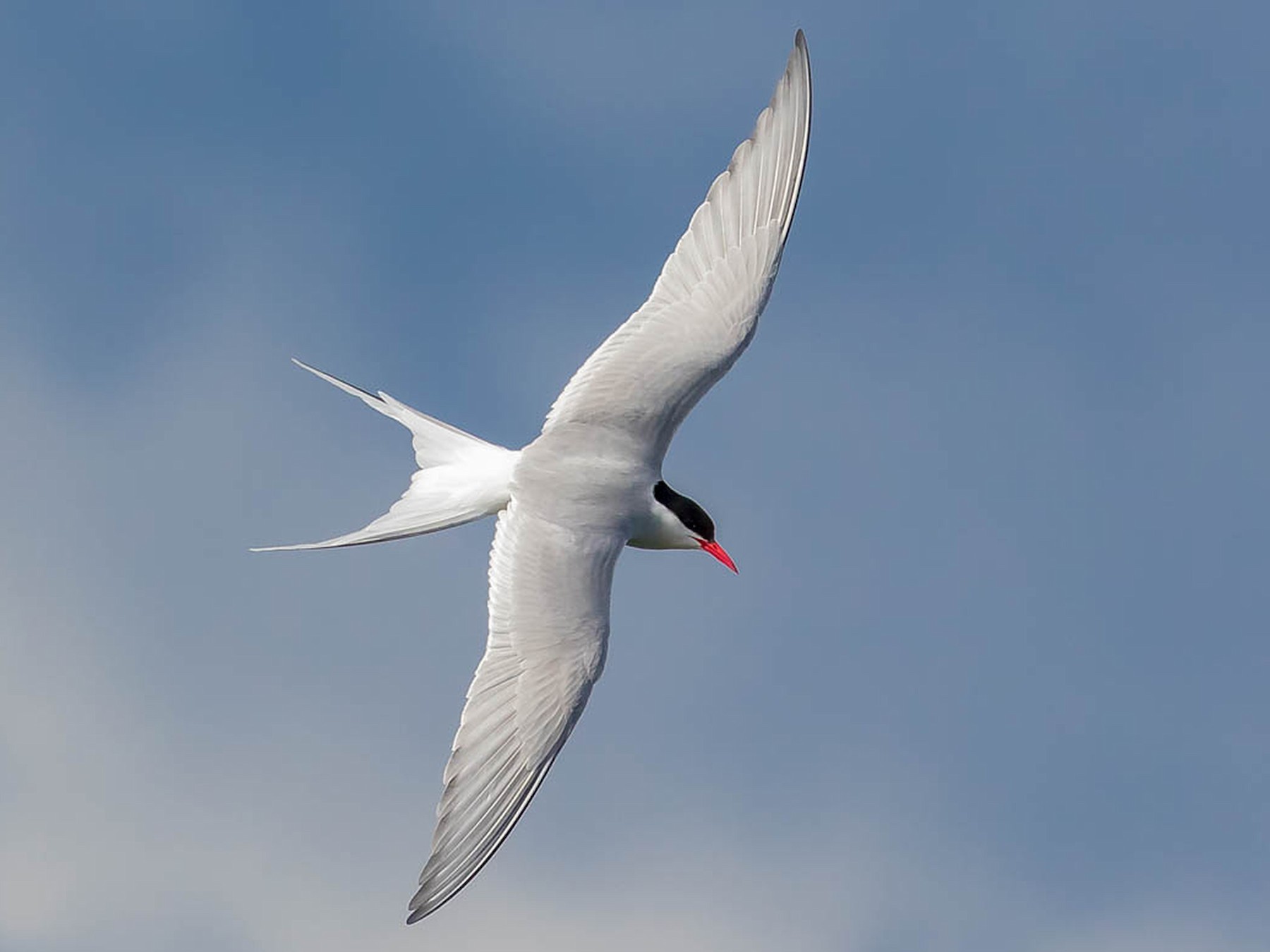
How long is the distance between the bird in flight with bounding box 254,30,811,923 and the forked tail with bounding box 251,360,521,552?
0.01m

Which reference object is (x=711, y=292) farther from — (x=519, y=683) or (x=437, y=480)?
(x=519, y=683)

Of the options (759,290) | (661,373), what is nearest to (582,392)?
(661,373)

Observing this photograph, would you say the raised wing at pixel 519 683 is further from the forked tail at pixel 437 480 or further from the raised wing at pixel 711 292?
the raised wing at pixel 711 292

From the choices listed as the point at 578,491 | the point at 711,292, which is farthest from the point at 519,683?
the point at 711,292

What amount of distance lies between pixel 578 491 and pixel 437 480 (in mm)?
1075

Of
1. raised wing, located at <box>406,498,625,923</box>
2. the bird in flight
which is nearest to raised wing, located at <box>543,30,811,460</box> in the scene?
the bird in flight

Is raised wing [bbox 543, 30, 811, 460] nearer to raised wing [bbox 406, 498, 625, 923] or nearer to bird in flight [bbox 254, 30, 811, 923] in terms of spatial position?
bird in flight [bbox 254, 30, 811, 923]

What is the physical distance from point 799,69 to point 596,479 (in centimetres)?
303

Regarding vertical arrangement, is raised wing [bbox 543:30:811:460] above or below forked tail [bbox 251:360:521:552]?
above

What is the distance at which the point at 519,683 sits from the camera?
9.37 metres

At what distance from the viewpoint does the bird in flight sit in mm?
9016

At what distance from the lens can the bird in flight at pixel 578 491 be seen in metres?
9.02

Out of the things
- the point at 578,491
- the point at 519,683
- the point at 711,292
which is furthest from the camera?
the point at 711,292

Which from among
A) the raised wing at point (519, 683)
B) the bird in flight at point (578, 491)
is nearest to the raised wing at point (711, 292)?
the bird in flight at point (578, 491)
